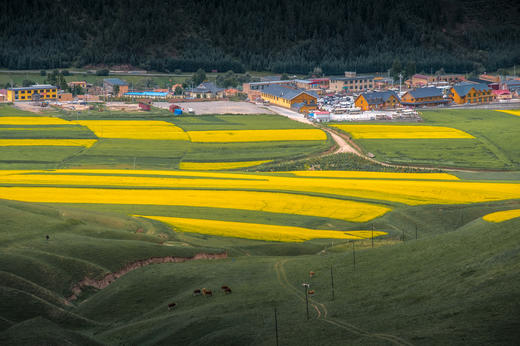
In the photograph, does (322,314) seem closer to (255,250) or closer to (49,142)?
(255,250)

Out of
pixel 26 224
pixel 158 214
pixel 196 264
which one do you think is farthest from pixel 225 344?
pixel 158 214

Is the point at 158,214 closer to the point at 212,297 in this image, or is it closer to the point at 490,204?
the point at 212,297

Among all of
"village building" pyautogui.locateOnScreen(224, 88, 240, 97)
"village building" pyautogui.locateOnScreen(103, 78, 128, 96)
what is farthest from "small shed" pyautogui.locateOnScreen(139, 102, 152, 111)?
"village building" pyautogui.locateOnScreen(224, 88, 240, 97)

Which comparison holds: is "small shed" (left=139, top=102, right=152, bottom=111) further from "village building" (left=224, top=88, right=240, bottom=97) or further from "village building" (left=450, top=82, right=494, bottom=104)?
"village building" (left=450, top=82, right=494, bottom=104)

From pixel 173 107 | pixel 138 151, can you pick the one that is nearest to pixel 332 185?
pixel 138 151

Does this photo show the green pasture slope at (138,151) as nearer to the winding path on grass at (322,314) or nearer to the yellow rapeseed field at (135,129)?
the yellow rapeseed field at (135,129)

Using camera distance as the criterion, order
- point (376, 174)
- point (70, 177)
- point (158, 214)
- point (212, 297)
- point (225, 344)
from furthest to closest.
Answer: point (376, 174) → point (70, 177) → point (158, 214) → point (212, 297) → point (225, 344)

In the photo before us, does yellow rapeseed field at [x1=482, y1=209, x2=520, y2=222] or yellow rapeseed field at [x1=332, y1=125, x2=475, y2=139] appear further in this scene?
yellow rapeseed field at [x1=332, y1=125, x2=475, y2=139]
